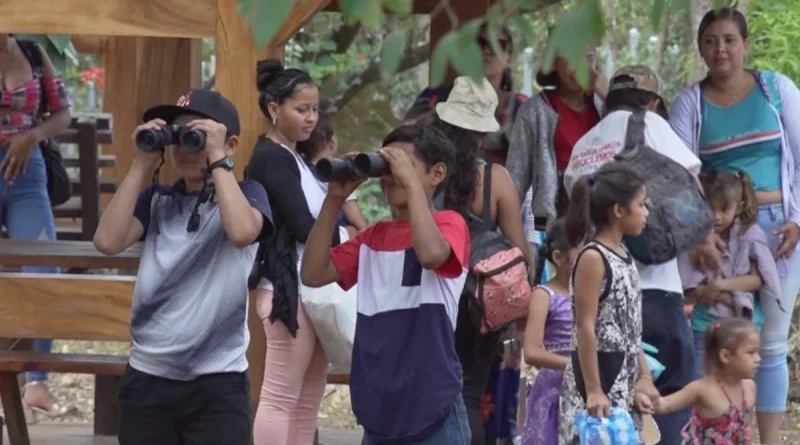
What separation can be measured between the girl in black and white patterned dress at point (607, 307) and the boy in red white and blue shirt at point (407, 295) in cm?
64

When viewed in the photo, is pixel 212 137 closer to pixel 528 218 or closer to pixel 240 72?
pixel 240 72

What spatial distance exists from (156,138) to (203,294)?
50cm

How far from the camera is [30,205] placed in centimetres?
714

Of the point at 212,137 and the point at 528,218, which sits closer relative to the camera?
the point at 212,137

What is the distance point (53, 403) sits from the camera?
7.56m

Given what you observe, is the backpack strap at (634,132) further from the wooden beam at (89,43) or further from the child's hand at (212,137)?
the wooden beam at (89,43)

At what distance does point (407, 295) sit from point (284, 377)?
3.94 feet

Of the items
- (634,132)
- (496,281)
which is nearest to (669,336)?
(496,281)

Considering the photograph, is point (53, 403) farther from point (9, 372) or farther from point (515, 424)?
point (515, 424)

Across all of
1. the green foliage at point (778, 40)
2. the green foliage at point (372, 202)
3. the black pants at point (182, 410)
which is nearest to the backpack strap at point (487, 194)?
the black pants at point (182, 410)

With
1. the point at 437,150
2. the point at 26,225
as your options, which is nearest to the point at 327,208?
the point at 437,150

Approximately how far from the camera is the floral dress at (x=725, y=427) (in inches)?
224

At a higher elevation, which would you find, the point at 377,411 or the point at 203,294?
the point at 203,294

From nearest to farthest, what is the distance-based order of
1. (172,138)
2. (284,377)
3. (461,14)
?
(172,138)
(284,377)
(461,14)
